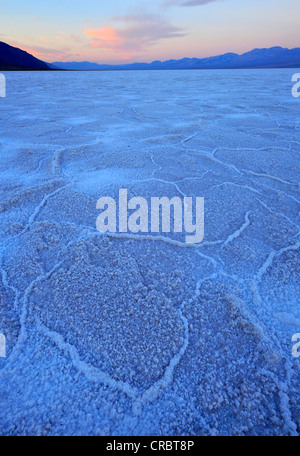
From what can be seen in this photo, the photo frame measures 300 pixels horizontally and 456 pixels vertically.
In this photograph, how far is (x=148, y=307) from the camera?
0.89 meters

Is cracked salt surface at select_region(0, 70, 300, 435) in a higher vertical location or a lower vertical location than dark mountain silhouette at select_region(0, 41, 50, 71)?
lower

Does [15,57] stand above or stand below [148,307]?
above

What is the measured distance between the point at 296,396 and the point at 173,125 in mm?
3117

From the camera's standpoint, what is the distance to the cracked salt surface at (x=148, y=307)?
2.08 feet

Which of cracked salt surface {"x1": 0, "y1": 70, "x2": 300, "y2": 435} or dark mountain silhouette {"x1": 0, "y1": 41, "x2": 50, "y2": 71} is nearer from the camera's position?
cracked salt surface {"x1": 0, "y1": 70, "x2": 300, "y2": 435}

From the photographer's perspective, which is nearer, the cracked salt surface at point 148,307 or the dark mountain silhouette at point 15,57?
the cracked salt surface at point 148,307

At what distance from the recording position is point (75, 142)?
2545 millimetres

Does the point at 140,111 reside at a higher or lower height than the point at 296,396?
higher

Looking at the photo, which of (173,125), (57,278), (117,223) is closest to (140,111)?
(173,125)

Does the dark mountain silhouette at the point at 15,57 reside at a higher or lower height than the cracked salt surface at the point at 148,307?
higher

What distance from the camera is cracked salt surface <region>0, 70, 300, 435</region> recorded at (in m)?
0.63

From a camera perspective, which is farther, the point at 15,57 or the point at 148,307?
the point at 15,57
